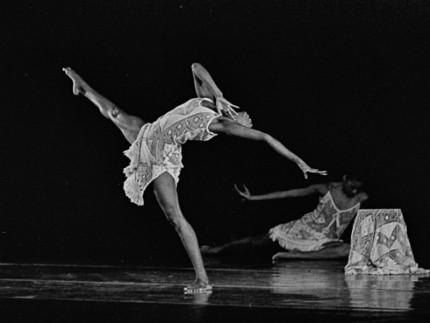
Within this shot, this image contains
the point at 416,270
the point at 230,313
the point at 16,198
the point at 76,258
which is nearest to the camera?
the point at 230,313

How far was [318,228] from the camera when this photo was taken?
9094 millimetres

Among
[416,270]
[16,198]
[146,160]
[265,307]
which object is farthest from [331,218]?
[265,307]

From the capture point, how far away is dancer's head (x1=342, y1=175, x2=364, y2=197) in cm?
873

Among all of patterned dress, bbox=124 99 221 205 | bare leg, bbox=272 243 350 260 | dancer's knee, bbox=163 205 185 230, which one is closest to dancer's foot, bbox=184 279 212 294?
dancer's knee, bbox=163 205 185 230

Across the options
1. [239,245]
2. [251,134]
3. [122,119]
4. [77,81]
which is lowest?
[239,245]

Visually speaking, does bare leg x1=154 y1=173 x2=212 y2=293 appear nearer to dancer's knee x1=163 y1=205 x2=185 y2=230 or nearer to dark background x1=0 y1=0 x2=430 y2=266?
dancer's knee x1=163 y1=205 x2=185 y2=230

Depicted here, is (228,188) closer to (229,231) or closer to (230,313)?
(229,231)

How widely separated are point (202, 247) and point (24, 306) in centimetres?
482

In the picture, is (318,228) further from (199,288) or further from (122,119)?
(199,288)

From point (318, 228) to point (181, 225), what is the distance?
3.81 metres

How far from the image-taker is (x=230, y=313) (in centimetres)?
443

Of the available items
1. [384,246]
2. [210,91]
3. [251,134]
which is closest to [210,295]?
[251,134]

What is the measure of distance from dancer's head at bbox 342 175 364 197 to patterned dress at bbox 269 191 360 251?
132 mm

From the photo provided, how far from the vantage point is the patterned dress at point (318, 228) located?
8.99 meters
